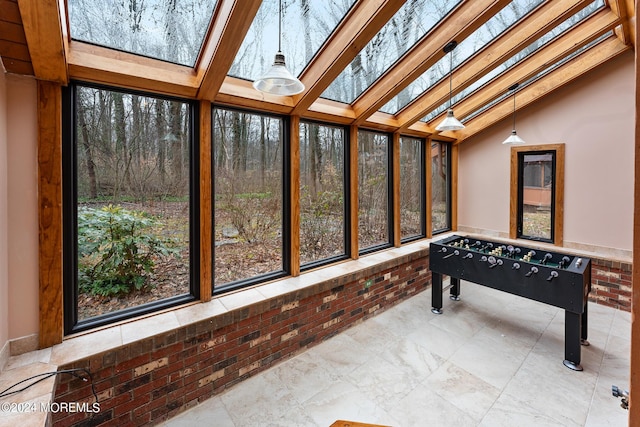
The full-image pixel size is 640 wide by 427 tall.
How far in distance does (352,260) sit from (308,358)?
4.61ft

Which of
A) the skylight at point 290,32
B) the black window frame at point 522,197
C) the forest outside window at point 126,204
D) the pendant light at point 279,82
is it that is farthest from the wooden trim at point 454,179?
the forest outside window at point 126,204

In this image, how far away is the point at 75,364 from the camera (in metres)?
1.89

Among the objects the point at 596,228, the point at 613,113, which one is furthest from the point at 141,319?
the point at 613,113

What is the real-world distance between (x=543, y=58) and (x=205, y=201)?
4318 mm

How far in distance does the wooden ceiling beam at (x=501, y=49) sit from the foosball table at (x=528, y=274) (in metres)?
1.93

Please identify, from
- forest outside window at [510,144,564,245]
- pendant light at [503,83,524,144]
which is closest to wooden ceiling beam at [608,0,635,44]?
pendant light at [503,83,524,144]

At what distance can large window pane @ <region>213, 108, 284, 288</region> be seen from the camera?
2887 millimetres

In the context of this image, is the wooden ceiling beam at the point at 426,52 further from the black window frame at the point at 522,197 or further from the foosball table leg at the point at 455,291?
the black window frame at the point at 522,197

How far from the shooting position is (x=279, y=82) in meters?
1.90

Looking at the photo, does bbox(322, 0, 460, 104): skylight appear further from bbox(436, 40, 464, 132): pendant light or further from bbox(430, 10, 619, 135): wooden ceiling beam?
bbox(430, 10, 619, 135): wooden ceiling beam

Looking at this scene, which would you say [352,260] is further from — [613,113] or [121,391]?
[613,113]

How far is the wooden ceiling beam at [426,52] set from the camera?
2.46 metres

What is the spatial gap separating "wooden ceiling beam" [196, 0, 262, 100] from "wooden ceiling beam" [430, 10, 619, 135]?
3.64 meters

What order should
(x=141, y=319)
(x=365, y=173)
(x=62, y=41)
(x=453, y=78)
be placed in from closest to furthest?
1. (x=62, y=41)
2. (x=141, y=319)
3. (x=453, y=78)
4. (x=365, y=173)
